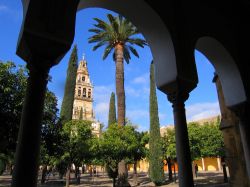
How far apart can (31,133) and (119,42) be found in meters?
17.2

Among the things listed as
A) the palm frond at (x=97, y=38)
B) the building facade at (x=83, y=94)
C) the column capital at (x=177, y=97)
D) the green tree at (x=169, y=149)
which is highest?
the building facade at (x=83, y=94)

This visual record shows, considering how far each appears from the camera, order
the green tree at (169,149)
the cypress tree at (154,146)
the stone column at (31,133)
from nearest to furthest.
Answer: the stone column at (31,133) < the cypress tree at (154,146) < the green tree at (169,149)

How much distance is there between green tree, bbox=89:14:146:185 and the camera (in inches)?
713

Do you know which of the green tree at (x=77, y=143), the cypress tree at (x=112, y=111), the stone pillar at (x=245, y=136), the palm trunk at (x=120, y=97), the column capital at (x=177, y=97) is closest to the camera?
the column capital at (x=177, y=97)

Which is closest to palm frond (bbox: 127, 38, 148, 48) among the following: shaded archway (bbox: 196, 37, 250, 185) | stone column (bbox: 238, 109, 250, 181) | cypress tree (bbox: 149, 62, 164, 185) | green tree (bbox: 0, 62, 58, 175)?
cypress tree (bbox: 149, 62, 164, 185)

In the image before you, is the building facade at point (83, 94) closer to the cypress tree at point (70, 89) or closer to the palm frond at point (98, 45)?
the cypress tree at point (70, 89)

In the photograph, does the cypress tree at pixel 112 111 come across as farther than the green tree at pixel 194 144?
Yes

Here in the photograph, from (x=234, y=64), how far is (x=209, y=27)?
1.36m

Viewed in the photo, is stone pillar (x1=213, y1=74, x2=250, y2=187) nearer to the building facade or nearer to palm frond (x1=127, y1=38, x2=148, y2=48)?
palm frond (x1=127, y1=38, x2=148, y2=48)

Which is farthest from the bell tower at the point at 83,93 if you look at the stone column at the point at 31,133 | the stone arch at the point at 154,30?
the stone column at the point at 31,133

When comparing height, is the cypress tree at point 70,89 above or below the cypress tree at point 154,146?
above

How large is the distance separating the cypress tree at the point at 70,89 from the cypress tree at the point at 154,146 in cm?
903

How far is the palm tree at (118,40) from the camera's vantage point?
18.3 metres

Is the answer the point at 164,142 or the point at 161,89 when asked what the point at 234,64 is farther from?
the point at 164,142
